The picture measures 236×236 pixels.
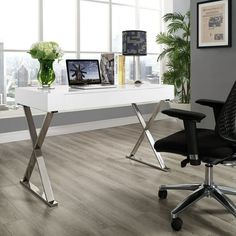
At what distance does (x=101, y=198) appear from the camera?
2.63 meters

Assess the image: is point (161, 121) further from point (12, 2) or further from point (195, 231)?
point (195, 231)

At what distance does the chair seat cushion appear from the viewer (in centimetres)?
206

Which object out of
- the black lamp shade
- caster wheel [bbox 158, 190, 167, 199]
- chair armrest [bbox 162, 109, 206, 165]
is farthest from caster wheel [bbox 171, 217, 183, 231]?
the black lamp shade

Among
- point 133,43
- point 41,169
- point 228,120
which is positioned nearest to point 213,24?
point 133,43

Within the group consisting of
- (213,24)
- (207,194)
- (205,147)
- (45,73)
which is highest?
(213,24)

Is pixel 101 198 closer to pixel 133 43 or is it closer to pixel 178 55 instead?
pixel 133 43

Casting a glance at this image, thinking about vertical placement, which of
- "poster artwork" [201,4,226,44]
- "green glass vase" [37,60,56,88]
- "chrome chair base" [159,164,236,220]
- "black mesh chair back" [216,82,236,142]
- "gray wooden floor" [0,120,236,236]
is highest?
"poster artwork" [201,4,226,44]

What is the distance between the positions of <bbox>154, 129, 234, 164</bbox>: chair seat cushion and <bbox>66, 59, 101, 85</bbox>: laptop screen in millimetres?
988

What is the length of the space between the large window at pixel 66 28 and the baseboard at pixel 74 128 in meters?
0.46

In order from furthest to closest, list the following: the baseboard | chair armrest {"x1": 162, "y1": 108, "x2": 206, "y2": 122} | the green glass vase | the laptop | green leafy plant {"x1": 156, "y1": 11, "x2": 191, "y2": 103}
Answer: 1. green leafy plant {"x1": 156, "y1": 11, "x2": 191, "y2": 103}
2. the baseboard
3. the laptop
4. the green glass vase
5. chair armrest {"x1": 162, "y1": 108, "x2": 206, "y2": 122}

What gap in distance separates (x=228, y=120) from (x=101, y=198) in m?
1.11

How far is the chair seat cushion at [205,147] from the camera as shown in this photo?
6.75ft

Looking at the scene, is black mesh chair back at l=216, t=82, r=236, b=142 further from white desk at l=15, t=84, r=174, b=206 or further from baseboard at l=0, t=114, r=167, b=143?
baseboard at l=0, t=114, r=167, b=143

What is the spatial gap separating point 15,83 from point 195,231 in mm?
3388
